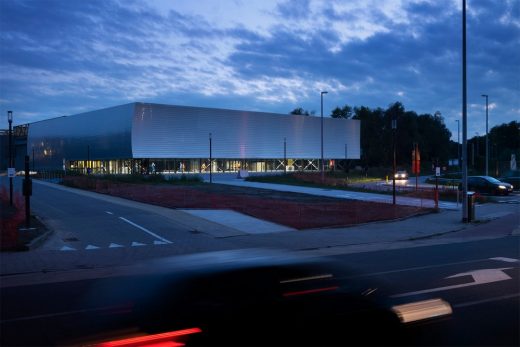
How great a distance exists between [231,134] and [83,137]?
25.3 meters

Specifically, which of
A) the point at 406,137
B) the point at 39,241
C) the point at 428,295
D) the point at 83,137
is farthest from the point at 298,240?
the point at 406,137

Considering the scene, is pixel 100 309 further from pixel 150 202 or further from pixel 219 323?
pixel 150 202

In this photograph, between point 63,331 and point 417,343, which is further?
point 63,331

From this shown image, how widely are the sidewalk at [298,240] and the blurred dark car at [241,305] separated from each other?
7.45m

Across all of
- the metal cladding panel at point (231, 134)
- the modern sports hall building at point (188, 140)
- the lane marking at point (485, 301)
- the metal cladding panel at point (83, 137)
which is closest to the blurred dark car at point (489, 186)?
the lane marking at point (485, 301)

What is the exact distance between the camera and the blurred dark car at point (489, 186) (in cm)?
3988

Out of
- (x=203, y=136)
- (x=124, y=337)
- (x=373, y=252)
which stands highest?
(x=203, y=136)

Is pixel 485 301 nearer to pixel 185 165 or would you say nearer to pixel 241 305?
pixel 241 305

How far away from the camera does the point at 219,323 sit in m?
4.34

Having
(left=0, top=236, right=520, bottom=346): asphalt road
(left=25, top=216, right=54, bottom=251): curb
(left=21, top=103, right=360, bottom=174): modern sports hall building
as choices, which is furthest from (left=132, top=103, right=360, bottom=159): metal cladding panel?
(left=0, top=236, right=520, bottom=346): asphalt road

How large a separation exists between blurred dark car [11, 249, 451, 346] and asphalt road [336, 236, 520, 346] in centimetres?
71

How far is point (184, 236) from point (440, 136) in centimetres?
12331

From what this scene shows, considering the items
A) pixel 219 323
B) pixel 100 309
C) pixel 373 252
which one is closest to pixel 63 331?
pixel 100 309

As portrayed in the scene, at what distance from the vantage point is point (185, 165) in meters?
76.6
